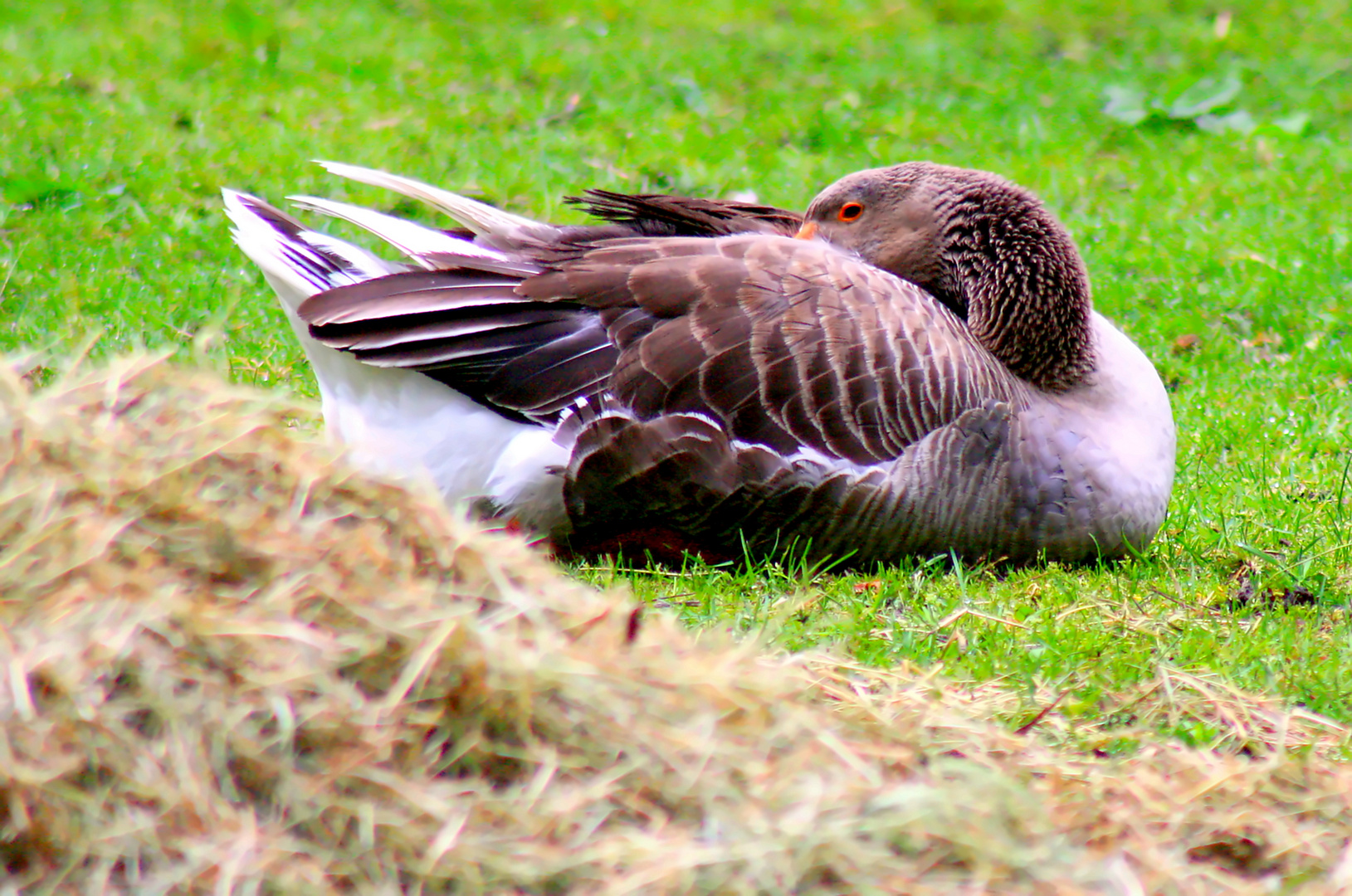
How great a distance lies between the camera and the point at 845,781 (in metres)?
2.20

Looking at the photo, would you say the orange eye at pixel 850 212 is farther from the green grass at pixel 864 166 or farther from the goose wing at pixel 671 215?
the green grass at pixel 864 166

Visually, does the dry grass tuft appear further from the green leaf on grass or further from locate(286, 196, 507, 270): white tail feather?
the green leaf on grass

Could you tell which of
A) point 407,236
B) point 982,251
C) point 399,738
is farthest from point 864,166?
point 399,738

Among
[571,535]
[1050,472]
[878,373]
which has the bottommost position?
[571,535]

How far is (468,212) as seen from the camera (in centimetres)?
453

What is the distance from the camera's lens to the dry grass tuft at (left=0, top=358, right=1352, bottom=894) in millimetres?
1965

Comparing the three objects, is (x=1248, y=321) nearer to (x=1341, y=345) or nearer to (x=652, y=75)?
(x=1341, y=345)

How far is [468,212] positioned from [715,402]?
114cm

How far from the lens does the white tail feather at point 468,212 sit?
4488 mm

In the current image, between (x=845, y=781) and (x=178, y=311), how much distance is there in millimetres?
4352

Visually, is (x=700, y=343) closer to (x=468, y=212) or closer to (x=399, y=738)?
(x=468, y=212)

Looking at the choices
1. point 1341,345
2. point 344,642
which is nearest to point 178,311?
point 344,642

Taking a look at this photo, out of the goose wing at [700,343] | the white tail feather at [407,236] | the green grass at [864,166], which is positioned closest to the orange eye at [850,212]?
the goose wing at [700,343]

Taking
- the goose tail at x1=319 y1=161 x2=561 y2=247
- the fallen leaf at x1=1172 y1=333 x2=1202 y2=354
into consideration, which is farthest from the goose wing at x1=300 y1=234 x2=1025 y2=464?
the fallen leaf at x1=1172 y1=333 x2=1202 y2=354
